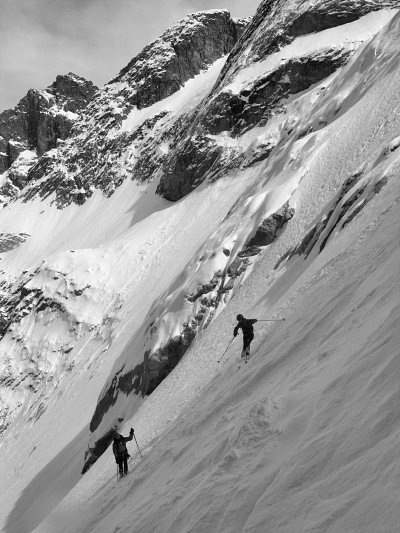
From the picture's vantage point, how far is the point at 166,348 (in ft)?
84.6

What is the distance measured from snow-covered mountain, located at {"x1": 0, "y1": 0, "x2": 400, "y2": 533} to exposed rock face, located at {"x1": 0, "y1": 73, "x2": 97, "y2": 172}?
53.8 meters

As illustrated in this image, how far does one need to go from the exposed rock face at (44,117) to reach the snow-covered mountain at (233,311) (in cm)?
5380

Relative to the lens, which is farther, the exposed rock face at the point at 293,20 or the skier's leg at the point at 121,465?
the exposed rock face at the point at 293,20

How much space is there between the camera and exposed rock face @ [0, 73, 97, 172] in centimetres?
15150

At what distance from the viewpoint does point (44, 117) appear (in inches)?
5984

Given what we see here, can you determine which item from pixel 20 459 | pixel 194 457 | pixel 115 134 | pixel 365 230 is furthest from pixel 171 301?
pixel 115 134

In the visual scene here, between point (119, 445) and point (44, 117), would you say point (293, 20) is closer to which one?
point (119, 445)

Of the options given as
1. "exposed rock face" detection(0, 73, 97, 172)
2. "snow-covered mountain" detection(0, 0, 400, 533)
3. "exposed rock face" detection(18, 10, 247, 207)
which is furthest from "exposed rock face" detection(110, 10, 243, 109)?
"exposed rock face" detection(0, 73, 97, 172)

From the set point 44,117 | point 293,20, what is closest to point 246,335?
point 293,20

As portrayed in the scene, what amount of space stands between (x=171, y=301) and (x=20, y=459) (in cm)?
2746

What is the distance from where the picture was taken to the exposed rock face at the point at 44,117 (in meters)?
152

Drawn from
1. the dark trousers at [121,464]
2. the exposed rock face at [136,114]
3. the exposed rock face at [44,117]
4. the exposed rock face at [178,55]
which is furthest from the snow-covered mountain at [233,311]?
the exposed rock face at [44,117]

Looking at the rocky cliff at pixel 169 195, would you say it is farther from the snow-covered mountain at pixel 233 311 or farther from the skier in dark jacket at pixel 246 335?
the skier in dark jacket at pixel 246 335

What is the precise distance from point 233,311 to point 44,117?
143 metres
